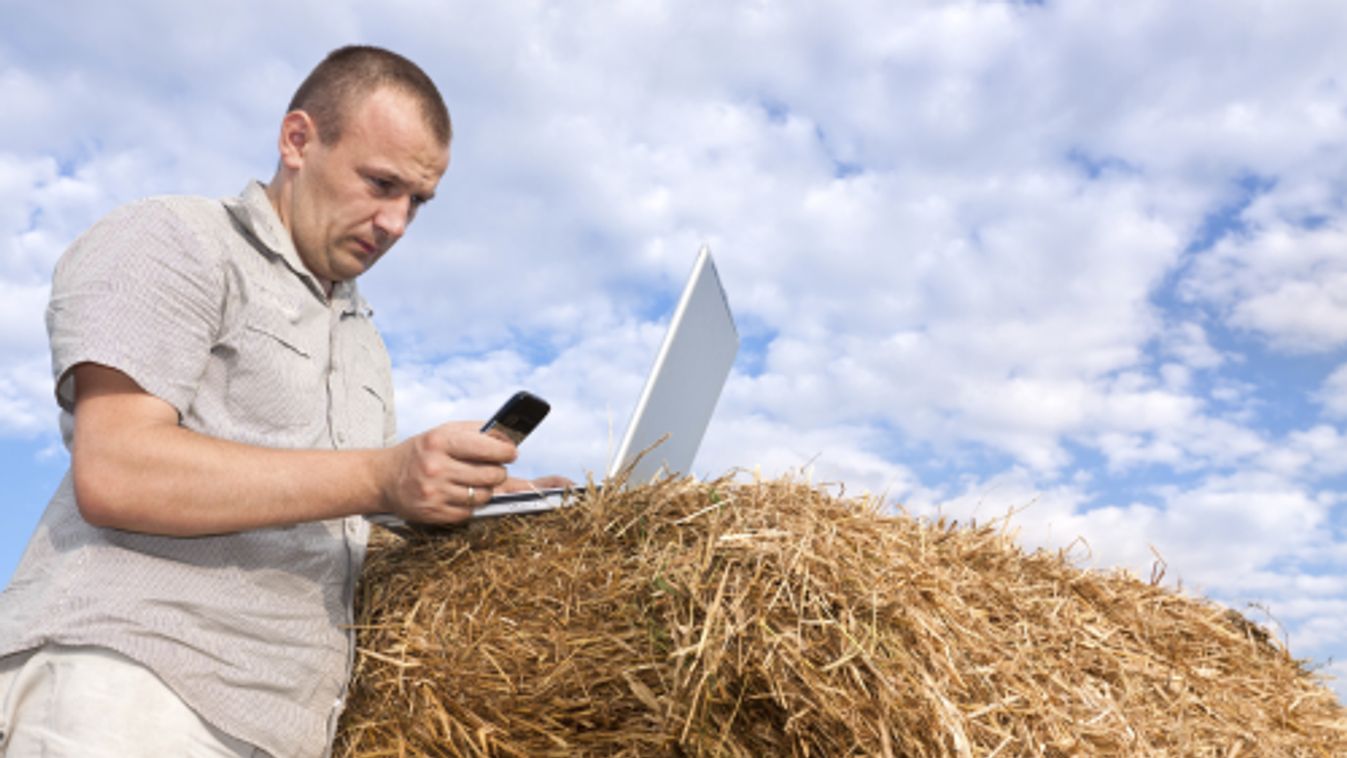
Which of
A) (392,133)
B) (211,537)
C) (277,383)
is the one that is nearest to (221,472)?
(211,537)

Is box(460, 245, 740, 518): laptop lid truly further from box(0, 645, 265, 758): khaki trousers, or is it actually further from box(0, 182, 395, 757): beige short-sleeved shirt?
box(0, 645, 265, 758): khaki trousers

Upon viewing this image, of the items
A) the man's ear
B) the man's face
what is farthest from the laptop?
the man's ear

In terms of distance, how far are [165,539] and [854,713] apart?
1315mm

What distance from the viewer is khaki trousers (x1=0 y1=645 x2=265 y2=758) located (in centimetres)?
207

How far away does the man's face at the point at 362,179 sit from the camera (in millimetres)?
2615

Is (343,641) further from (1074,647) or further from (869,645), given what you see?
(1074,647)

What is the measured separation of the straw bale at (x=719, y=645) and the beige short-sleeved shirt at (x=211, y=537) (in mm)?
164

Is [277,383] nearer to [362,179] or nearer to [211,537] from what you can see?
[211,537]

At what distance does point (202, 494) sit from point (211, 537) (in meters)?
0.20

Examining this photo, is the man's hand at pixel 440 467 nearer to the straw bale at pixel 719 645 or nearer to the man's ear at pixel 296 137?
the straw bale at pixel 719 645

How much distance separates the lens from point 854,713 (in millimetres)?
2018

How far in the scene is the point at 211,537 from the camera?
2.28 meters

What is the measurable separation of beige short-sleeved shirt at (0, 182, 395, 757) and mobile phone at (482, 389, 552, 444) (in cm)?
50

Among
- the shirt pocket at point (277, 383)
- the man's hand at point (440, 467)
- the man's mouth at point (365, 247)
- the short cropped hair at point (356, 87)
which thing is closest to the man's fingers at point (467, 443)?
the man's hand at point (440, 467)
